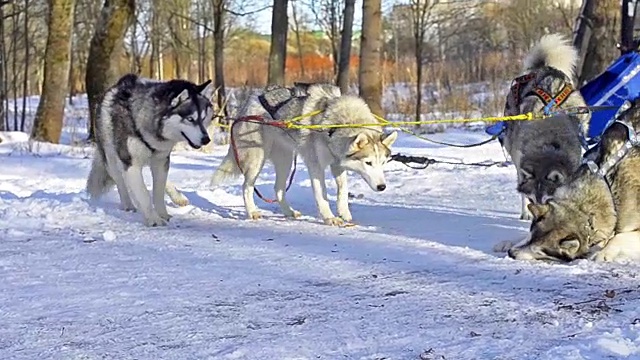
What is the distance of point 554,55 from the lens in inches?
253

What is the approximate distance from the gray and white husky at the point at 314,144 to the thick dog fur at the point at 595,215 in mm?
1946

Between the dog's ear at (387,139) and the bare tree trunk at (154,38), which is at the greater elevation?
the bare tree trunk at (154,38)

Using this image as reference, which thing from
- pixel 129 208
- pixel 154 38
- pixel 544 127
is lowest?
pixel 129 208

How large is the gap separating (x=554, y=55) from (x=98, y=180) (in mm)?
4260

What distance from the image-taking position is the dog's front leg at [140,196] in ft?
20.3

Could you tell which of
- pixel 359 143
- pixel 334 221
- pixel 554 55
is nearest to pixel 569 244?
pixel 359 143

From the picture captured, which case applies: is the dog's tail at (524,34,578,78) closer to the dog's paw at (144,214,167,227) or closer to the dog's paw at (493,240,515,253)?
the dog's paw at (493,240,515,253)

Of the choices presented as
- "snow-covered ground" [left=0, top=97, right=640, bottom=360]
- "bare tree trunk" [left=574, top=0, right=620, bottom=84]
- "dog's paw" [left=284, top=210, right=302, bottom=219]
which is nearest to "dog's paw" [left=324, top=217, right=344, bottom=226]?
"snow-covered ground" [left=0, top=97, right=640, bottom=360]

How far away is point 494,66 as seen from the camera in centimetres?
2647

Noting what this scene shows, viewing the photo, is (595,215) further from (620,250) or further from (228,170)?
(228,170)

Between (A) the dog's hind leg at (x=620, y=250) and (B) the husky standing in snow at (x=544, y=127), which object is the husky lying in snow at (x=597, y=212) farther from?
(B) the husky standing in snow at (x=544, y=127)

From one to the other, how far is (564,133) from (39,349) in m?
3.77

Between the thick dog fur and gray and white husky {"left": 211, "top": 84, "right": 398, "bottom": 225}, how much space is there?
1946 millimetres

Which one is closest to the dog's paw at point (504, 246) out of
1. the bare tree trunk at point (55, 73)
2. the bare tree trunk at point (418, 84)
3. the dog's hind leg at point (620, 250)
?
the dog's hind leg at point (620, 250)
